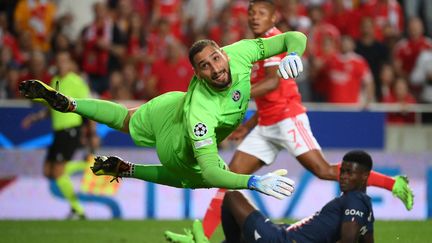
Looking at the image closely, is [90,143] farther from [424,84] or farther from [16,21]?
[424,84]

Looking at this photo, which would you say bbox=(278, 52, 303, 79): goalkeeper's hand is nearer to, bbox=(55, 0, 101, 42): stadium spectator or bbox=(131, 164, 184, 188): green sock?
bbox=(131, 164, 184, 188): green sock

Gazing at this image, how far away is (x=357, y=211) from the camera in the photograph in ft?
29.5

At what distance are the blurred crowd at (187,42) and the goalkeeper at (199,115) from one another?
22.7 feet

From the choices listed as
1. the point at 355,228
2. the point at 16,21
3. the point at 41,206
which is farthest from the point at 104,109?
the point at 16,21

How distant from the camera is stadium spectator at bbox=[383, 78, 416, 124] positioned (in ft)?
54.6

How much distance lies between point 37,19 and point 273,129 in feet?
27.6

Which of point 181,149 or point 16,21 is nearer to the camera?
point 181,149

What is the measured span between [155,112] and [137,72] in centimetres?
828

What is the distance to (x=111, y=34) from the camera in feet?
59.9

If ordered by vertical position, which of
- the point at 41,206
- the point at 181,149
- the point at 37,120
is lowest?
the point at 41,206

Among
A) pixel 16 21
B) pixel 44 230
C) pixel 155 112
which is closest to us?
pixel 155 112

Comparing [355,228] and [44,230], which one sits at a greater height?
[355,228]

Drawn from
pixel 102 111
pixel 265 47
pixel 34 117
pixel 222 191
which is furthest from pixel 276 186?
pixel 34 117

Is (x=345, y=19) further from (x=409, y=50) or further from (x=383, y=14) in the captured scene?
(x=409, y=50)
